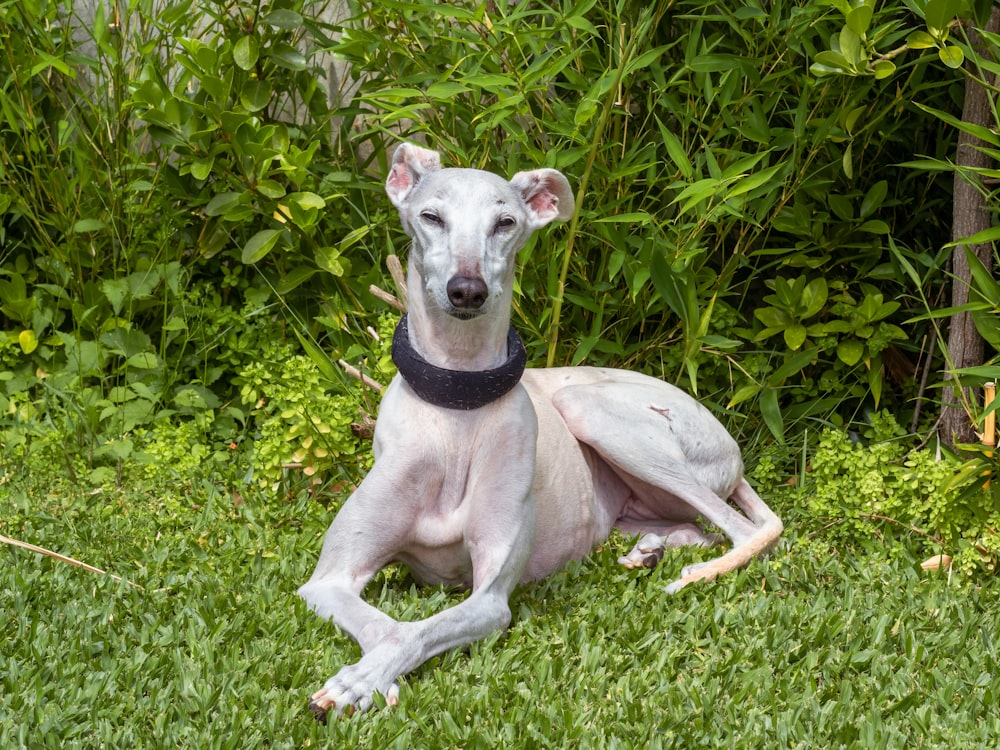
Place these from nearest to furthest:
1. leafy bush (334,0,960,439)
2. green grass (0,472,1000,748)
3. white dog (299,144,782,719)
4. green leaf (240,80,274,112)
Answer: green grass (0,472,1000,748), white dog (299,144,782,719), leafy bush (334,0,960,439), green leaf (240,80,274,112)

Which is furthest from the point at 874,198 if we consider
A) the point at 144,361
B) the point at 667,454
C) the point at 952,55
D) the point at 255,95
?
the point at 144,361

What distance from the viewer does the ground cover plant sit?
291 cm

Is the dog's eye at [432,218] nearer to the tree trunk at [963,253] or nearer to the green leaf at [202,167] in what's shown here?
the green leaf at [202,167]

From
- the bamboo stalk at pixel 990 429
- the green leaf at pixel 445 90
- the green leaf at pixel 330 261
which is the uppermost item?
the green leaf at pixel 445 90

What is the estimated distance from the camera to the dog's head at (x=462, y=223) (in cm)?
305

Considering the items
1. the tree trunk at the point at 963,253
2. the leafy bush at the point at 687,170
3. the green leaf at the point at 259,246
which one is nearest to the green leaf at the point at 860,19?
the leafy bush at the point at 687,170

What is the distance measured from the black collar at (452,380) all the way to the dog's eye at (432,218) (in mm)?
352

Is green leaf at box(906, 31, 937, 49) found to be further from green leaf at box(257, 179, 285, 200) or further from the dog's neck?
green leaf at box(257, 179, 285, 200)

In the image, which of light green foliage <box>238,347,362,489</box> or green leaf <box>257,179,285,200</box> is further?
green leaf <box>257,179,285,200</box>

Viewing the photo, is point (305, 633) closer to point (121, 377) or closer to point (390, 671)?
point (390, 671)

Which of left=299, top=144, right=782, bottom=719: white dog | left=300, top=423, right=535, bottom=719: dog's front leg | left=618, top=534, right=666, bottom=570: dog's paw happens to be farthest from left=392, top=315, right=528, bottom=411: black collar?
left=618, top=534, right=666, bottom=570: dog's paw

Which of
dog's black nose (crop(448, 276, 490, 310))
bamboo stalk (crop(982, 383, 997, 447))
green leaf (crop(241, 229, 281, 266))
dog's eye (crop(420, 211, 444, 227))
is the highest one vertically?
dog's eye (crop(420, 211, 444, 227))

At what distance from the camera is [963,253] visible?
4191 millimetres

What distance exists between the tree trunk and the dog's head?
1.62 metres
